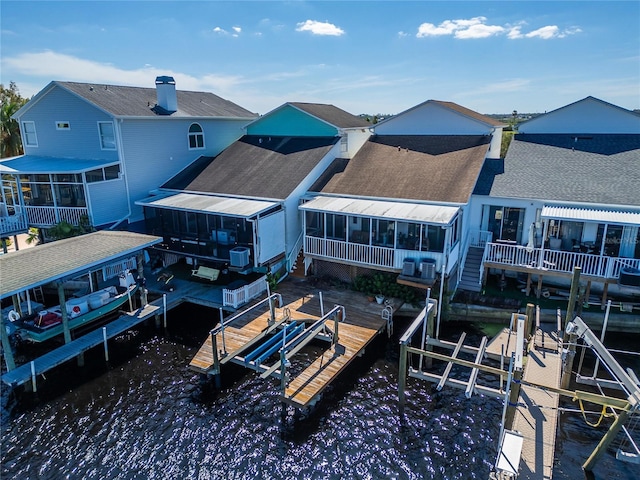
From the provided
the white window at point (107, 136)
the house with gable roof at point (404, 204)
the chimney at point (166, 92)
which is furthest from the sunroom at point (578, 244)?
the white window at point (107, 136)

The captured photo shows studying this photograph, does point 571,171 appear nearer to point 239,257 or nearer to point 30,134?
point 239,257

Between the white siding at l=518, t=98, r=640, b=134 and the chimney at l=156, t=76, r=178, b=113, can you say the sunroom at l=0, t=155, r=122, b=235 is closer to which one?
the chimney at l=156, t=76, r=178, b=113

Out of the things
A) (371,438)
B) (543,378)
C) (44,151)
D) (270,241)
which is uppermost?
(44,151)

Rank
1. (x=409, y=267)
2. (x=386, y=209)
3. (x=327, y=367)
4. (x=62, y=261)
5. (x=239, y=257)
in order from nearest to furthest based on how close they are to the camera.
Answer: (x=327, y=367) < (x=62, y=261) < (x=409, y=267) < (x=386, y=209) < (x=239, y=257)

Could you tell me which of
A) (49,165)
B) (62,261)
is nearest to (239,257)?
(62,261)

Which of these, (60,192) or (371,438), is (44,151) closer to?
(60,192)

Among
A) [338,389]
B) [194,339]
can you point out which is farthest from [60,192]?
[338,389]

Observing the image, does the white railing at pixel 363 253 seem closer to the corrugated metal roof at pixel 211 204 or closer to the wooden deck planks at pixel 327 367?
the corrugated metal roof at pixel 211 204
